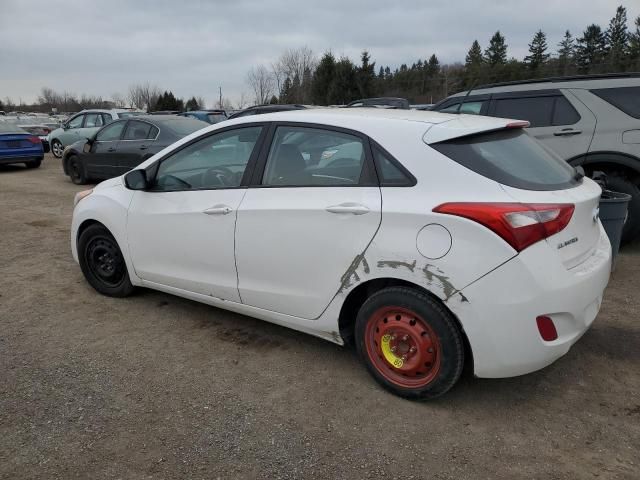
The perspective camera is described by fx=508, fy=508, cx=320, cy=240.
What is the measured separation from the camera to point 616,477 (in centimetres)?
232

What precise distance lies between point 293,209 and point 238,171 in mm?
648

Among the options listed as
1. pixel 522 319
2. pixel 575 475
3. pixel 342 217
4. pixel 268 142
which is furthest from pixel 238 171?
pixel 575 475

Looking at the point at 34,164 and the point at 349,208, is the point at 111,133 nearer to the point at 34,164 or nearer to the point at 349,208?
the point at 34,164

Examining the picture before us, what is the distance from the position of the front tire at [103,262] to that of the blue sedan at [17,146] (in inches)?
427

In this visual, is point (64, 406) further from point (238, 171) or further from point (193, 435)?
point (238, 171)

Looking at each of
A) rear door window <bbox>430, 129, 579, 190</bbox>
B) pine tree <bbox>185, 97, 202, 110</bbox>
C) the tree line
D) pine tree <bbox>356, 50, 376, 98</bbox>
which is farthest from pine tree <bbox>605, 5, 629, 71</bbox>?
rear door window <bbox>430, 129, 579, 190</bbox>

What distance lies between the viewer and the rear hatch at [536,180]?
102 inches

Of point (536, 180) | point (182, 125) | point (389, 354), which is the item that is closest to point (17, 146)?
point (182, 125)

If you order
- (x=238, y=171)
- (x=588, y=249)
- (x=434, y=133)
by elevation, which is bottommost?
(x=588, y=249)

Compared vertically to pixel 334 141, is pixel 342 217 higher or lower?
lower

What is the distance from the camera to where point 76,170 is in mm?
11383

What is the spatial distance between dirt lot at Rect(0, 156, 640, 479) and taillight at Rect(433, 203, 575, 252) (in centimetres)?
104

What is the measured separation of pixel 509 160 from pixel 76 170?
10.8 m

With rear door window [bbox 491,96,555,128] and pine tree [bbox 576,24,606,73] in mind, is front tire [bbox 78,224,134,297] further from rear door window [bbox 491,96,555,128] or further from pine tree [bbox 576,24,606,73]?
pine tree [bbox 576,24,606,73]
